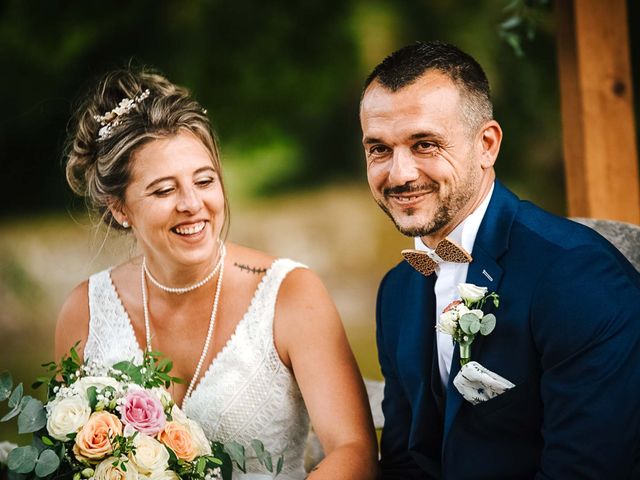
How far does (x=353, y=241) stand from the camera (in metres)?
5.93

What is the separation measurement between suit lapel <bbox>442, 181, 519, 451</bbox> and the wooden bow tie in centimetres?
4

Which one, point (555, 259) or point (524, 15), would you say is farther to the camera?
point (524, 15)

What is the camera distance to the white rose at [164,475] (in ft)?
6.83

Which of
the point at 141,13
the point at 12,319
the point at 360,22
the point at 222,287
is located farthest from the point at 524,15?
the point at 12,319

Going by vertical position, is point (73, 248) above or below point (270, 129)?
below

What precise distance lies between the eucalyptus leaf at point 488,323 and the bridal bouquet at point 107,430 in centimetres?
76

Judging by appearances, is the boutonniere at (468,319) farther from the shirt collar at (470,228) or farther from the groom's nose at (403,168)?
the groom's nose at (403,168)

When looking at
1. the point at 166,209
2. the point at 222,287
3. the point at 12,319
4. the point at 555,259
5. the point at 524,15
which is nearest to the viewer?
the point at 555,259

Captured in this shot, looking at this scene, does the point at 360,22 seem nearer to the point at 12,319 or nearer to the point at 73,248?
the point at 73,248

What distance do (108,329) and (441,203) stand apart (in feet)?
4.84

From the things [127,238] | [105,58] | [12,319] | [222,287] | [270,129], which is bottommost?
[12,319]

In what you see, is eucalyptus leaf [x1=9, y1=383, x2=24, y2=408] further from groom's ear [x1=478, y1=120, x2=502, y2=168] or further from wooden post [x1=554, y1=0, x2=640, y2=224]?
wooden post [x1=554, y1=0, x2=640, y2=224]

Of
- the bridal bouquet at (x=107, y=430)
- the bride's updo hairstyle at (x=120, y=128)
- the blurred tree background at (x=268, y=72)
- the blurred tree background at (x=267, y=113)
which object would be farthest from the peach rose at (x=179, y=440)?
the blurred tree background at (x=268, y=72)

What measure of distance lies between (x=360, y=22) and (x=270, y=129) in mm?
978
